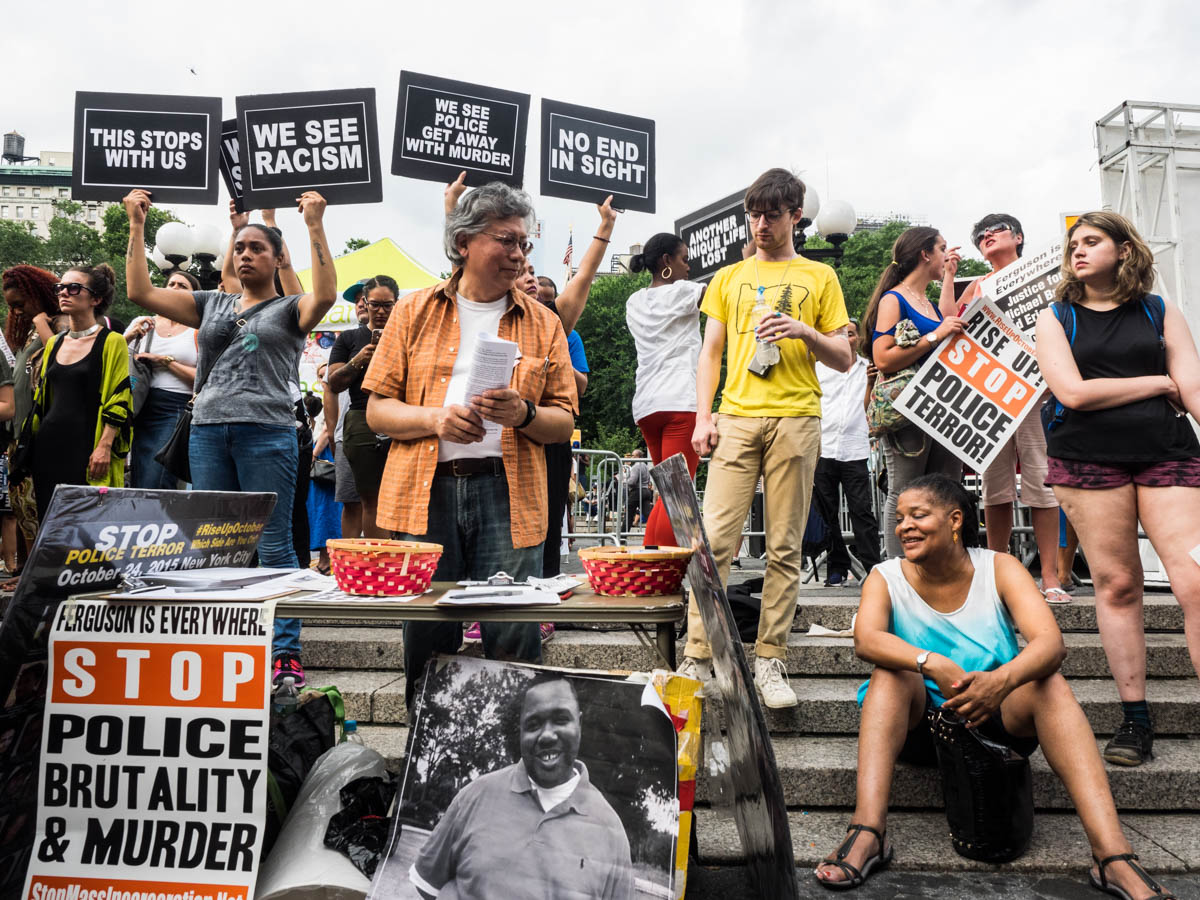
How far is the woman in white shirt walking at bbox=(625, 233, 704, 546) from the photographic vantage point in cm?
484

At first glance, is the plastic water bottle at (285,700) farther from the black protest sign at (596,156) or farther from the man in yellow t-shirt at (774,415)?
the black protest sign at (596,156)

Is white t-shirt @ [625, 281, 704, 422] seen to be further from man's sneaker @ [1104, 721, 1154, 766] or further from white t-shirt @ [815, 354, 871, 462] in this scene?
man's sneaker @ [1104, 721, 1154, 766]

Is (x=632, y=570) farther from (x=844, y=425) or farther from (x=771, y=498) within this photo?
(x=844, y=425)

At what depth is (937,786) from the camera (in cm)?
326

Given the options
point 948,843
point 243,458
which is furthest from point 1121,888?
point 243,458

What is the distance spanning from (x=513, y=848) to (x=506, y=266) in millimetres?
1661

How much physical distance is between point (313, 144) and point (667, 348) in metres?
2.25

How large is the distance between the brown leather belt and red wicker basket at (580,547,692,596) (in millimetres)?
516

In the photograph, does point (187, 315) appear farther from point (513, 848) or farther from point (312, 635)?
point (513, 848)

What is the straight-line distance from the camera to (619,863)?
200 cm

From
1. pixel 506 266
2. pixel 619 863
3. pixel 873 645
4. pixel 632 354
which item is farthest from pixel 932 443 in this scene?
pixel 632 354

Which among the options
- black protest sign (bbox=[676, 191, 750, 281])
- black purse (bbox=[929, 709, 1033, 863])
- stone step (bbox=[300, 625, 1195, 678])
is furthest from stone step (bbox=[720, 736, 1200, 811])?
black protest sign (bbox=[676, 191, 750, 281])

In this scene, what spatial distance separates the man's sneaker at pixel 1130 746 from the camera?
327 cm

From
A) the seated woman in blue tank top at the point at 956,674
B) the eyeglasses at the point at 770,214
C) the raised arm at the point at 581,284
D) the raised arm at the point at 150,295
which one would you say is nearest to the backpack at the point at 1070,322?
the seated woman in blue tank top at the point at 956,674
